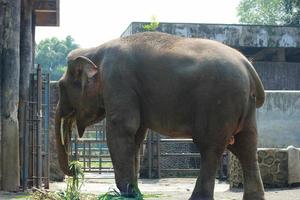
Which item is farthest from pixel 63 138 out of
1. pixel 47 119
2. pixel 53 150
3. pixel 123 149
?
pixel 53 150

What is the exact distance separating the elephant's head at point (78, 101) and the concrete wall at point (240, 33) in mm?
12860

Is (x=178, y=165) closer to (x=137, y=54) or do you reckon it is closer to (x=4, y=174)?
(x=4, y=174)

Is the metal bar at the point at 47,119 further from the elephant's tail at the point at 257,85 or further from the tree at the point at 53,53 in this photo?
the tree at the point at 53,53

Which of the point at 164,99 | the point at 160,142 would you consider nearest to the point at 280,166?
the point at 160,142

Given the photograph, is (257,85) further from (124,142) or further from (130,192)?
(130,192)

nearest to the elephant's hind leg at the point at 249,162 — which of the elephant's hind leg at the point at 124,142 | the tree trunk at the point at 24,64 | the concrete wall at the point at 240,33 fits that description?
the elephant's hind leg at the point at 124,142

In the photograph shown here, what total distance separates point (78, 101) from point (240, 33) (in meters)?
14.9

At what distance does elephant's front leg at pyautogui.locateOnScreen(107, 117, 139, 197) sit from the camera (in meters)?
5.82

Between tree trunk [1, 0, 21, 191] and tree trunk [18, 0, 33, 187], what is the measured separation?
370 mm

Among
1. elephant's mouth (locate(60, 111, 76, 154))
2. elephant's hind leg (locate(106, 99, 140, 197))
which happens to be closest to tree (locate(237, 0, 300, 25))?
elephant's mouth (locate(60, 111, 76, 154))

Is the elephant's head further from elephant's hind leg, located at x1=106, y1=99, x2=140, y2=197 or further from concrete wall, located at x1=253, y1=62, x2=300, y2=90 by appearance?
concrete wall, located at x1=253, y1=62, x2=300, y2=90

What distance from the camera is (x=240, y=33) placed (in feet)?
68.2

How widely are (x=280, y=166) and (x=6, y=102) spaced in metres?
4.76

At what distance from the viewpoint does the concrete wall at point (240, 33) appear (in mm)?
19781
